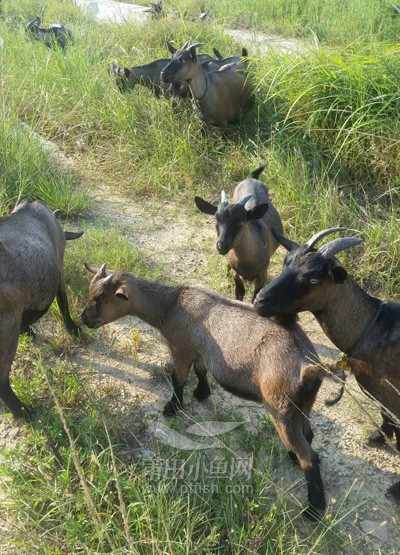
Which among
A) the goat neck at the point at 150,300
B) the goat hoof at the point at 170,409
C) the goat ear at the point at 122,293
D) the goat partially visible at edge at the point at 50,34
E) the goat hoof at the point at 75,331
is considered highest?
the goat ear at the point at 122,293

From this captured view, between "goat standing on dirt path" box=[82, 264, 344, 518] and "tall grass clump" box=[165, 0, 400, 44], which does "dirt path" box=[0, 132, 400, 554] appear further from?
"tall grass clump" box=[165, 0, 400, 44]

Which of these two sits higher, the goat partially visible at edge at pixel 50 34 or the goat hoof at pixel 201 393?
the goat partially visible at edge at pixel 50 34

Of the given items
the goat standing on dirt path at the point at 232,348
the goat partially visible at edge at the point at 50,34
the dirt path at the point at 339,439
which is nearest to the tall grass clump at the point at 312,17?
the goat partially visible at edge at the point at 50,34

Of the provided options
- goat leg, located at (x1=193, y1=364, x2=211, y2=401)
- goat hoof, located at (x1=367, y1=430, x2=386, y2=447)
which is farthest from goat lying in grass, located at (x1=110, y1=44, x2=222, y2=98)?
goat hoof, located at (x1=367, y1=430, x2=386, y2=447)

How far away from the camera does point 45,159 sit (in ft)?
20.6

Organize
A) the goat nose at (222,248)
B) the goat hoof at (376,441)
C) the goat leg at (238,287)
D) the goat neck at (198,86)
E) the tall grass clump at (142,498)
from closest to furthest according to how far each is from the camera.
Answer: the tall grass clump at (142,498) → the goat hoof at (376,441) → the goat nose at (222,248) → the goat leg at (238,287) → the goat neck at (198,86)

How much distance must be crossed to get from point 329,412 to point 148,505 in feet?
4.92

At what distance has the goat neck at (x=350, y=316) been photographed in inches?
131

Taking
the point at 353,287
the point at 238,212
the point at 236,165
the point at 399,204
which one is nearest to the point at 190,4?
the point at 236,165

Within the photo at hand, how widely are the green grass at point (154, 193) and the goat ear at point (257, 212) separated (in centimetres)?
81

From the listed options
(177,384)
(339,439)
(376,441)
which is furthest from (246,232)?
(376,441)

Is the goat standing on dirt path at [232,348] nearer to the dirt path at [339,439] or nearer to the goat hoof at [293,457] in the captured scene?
the goat hoof at [293,457]

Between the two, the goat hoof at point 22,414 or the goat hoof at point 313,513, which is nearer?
the goat hoof at point 313,513

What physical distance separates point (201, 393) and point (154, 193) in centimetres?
301
